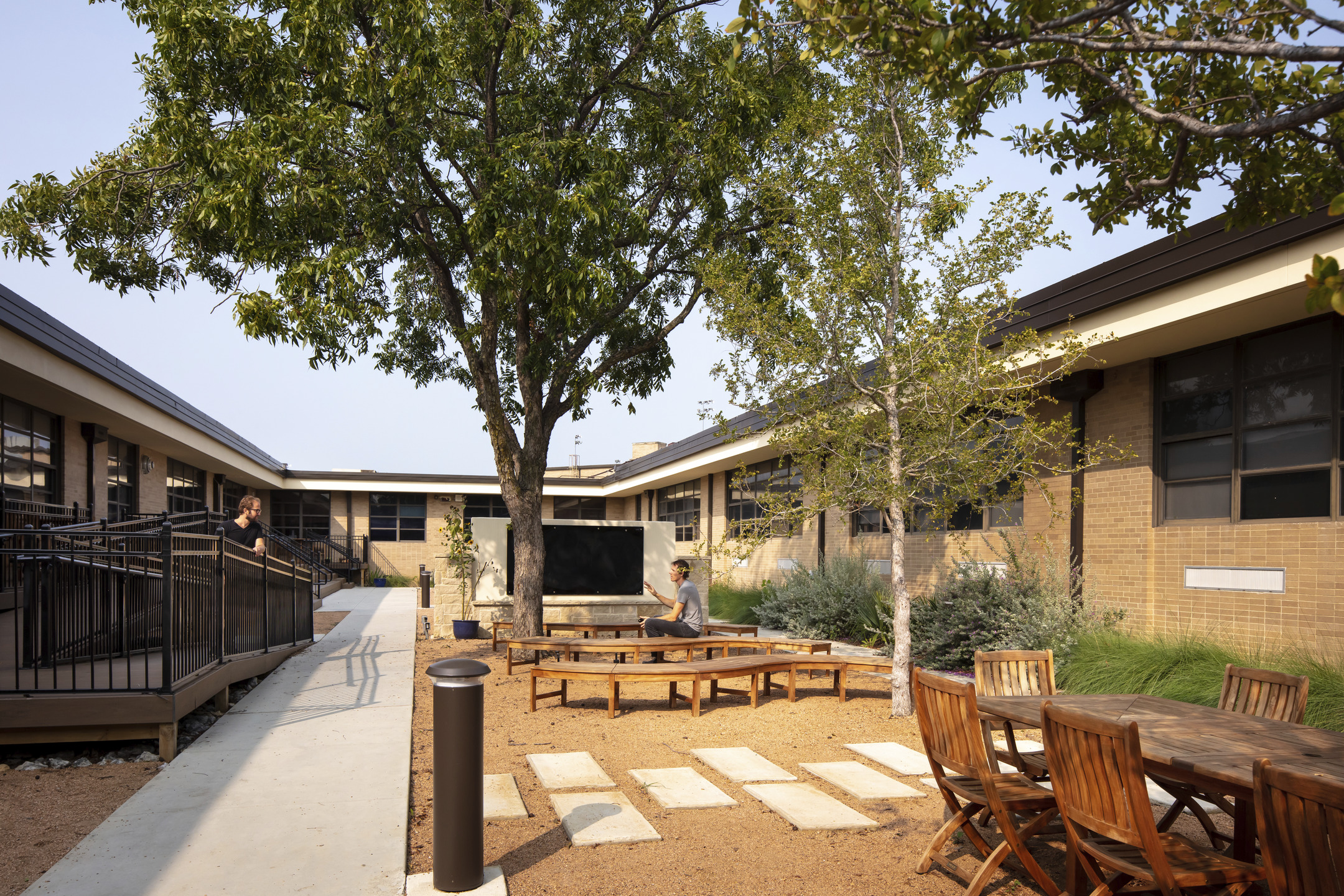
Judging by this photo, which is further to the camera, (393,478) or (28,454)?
(393,478)

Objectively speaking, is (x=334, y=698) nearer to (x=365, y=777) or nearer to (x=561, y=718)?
(x=561, y=718)

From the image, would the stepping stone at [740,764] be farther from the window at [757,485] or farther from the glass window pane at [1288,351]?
the window at [757,485]

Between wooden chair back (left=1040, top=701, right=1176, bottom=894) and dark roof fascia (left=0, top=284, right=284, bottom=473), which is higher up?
dark roof fascia (left=0, top=284, right=284, bottom=473)

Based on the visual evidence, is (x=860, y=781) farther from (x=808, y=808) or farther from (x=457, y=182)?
(x=457, y=182)

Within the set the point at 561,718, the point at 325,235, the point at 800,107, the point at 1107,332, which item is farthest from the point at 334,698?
the point at 1107,332

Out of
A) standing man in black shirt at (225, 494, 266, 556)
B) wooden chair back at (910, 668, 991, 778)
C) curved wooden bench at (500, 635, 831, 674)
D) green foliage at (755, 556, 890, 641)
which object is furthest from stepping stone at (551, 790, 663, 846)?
green foliage at (755, 556, 890, 641)

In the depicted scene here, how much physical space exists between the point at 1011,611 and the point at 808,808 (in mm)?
6341

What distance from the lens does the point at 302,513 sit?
32.8 metres

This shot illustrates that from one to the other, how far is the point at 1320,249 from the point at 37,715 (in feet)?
32.5

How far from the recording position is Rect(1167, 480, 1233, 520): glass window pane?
33.6 ft

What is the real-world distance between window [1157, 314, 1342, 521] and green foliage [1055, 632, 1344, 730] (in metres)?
1.48

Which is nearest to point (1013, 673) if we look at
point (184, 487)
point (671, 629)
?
point (671, 629)

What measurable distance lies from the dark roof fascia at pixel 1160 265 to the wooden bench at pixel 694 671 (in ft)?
12.2

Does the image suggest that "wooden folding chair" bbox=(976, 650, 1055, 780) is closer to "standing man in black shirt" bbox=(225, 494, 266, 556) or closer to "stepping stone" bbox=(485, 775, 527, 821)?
"stepping stone" bbox=(485, 775, 527, 821)
